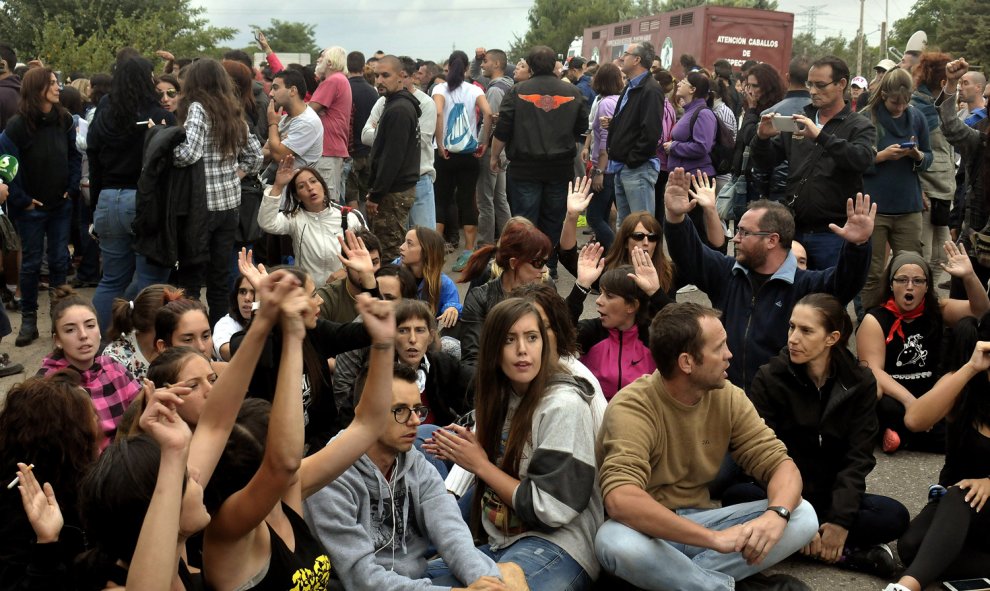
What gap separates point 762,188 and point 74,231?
660 cm

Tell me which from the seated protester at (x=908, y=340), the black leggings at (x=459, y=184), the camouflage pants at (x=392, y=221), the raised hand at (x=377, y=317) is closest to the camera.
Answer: the raised hand at (x=377, y=317)

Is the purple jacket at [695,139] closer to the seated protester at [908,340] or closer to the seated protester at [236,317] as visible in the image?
the seated protester at [908,340]

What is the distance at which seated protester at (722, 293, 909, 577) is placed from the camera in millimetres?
4531

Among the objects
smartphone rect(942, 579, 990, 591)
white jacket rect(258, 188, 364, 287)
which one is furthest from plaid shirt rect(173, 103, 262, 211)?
smartphone rect(942, 579, 990, 591)

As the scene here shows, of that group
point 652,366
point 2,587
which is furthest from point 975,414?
point 2,587

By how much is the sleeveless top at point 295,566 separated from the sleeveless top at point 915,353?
3.97 m

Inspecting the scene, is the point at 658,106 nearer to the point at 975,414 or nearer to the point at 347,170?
the point at 347,170

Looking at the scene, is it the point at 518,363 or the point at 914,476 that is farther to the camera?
the point at 914,476

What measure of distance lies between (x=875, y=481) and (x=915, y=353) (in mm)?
905

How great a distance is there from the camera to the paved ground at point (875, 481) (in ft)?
14.5

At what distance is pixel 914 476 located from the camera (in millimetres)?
5461

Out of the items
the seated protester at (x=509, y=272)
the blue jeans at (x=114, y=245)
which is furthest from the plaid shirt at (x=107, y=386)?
the blue jeans at (x=114, y=245)

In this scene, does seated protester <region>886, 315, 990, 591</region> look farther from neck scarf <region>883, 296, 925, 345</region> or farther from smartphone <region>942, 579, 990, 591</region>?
neck scarf <region>883, 296, 925, 345</region>

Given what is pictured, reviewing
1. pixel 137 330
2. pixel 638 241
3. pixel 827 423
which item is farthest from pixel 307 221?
pixel 827 423
